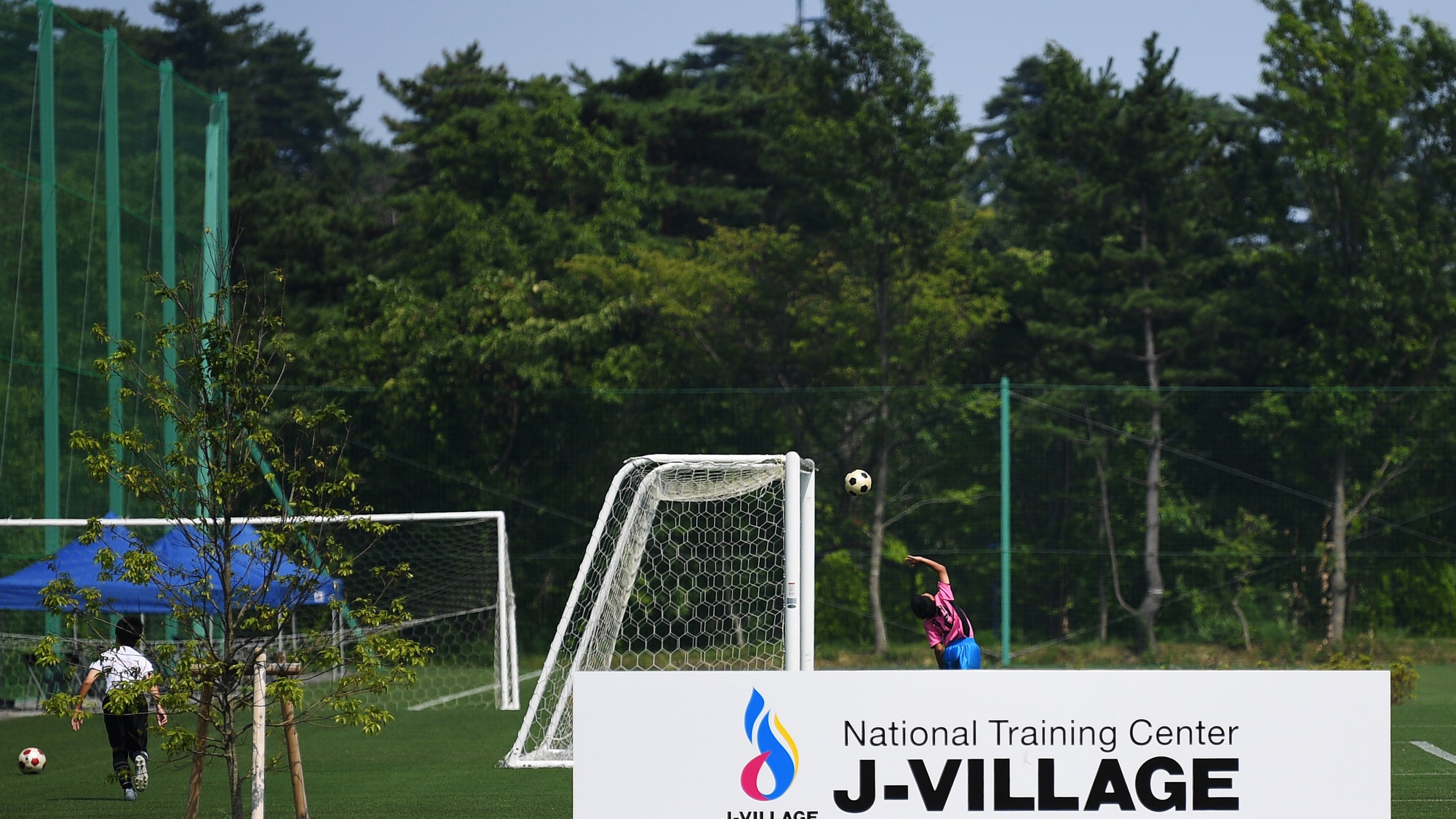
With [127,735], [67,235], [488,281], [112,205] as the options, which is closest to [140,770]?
[127,735]

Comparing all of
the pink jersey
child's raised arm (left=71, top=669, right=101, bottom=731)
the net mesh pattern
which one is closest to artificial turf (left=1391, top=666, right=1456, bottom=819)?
the pink jersey

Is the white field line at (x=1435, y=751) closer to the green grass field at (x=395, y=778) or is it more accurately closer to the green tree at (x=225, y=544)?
the green grass field at (x=395, y=778)

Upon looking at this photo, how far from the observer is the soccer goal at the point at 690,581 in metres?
10.3

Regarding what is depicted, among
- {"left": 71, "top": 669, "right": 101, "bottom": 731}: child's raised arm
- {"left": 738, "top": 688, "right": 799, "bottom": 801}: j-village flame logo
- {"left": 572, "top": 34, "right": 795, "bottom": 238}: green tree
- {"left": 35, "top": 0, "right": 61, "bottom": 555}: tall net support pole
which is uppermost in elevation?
{"left": 572, "top": 34, "right": 795, "bottom": 238}: green tree

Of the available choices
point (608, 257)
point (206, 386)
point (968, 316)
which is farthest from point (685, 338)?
point (206, 386)

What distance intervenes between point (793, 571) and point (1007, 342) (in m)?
17.0

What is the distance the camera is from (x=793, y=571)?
10078 millimetres

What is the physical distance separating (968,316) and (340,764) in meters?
16.1

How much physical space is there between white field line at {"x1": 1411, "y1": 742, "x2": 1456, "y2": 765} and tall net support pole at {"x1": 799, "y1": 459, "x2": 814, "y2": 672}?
487 cm

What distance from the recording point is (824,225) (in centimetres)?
2619

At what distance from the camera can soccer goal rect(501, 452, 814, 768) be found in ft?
33.9

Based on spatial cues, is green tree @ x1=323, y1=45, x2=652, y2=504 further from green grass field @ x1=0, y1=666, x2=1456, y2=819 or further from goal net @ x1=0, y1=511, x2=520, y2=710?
green grass field @ x1=0, y1=666, x2=1456, y2=819

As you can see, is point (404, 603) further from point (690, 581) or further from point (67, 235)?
point (690, 581)

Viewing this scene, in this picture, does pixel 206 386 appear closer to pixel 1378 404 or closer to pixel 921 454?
pixel 921 454
